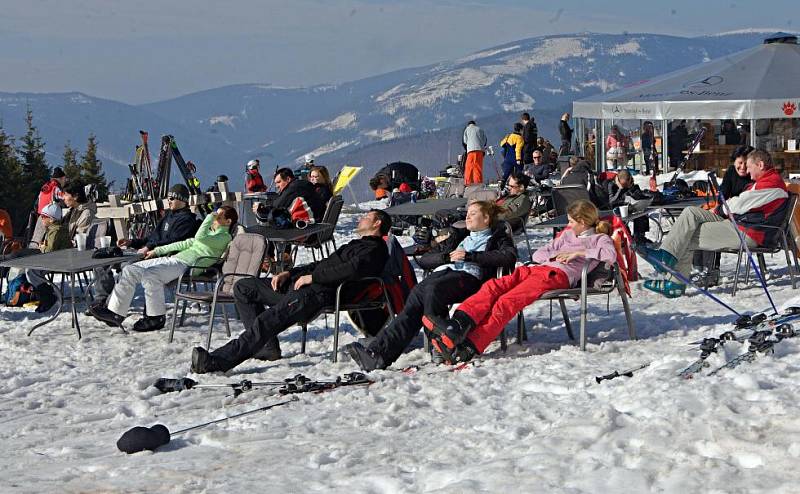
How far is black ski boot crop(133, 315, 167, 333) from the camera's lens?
8484 mm

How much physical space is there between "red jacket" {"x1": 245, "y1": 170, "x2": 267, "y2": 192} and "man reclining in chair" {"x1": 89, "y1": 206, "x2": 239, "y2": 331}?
8521 millimetres

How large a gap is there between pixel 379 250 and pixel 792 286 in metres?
3.90

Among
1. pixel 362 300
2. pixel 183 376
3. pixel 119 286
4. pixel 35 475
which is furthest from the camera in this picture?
pixel 119 286

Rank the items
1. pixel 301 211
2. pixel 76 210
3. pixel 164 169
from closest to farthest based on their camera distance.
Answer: pixel 76 210 < pixel 301 211 < pixel 164 169

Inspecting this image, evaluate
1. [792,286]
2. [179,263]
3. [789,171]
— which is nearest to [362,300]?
[179,263]

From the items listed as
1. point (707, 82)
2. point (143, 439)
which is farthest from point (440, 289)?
point (707, 82)

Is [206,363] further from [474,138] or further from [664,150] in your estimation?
[664,150]

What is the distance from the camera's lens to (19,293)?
1012 cm

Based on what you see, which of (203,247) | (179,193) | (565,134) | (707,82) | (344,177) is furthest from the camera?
(565,134)

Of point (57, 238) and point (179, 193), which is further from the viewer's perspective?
point (57, 238)

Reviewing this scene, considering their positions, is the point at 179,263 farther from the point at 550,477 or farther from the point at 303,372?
the point at 550,477

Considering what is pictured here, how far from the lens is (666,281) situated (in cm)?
899

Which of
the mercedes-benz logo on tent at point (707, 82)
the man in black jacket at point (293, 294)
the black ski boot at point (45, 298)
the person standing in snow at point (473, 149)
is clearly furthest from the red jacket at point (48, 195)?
the mercedes-benz logo on tent at point (707, 82)

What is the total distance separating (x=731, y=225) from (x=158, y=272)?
178 inches
